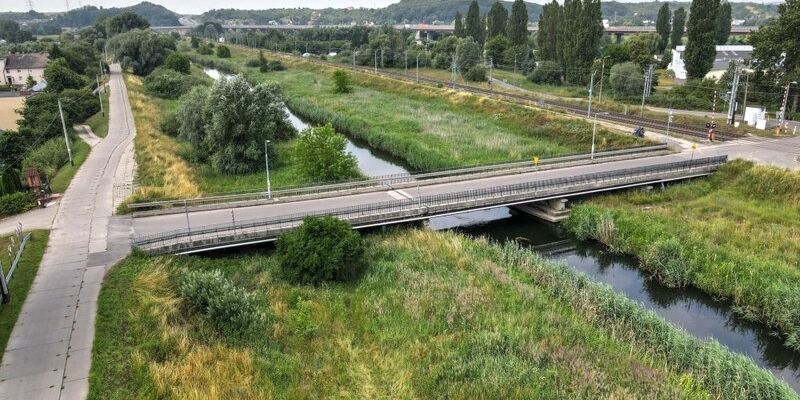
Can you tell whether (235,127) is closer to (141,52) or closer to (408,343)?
(408,343)

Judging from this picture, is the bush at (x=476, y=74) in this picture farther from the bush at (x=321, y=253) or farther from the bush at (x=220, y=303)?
the bush at (x=220, y=303)

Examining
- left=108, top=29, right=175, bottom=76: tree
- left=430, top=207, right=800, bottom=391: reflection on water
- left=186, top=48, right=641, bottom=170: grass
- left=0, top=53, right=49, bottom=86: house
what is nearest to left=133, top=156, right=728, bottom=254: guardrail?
left=430, top=207, right=800, bottom=391: reflection on water

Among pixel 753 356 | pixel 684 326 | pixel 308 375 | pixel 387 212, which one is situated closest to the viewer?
pixel 308 375

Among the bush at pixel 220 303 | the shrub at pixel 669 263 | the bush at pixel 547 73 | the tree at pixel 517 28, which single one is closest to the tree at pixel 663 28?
the tree at pixel 517 28

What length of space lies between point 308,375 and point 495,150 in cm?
3233

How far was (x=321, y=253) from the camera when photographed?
2344 cm

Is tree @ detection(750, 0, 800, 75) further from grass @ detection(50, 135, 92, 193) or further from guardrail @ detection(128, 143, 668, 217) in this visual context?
grass @ detection(50, 135, 92, 193)

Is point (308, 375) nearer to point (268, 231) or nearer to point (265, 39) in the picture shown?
point (268, 231)

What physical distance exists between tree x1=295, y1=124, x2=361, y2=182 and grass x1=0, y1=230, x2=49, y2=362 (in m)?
15.6

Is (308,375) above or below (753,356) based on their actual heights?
above

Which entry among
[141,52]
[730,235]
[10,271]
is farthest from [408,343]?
[141,52]

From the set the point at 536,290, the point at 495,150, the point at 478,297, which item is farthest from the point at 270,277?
the point at 495,150

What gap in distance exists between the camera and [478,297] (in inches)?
865

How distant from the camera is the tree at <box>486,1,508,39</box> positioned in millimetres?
116062
